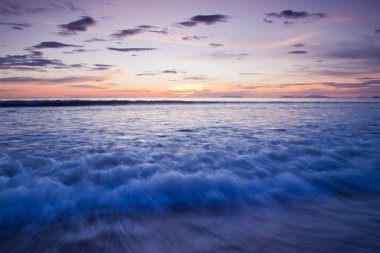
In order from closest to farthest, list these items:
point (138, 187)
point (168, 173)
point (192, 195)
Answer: point (192, 195), point (138, 187), point (168, 173)

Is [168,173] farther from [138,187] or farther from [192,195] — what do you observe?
[192,195]

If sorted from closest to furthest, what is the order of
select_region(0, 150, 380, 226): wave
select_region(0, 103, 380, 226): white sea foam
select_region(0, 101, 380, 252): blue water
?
select_region(0, 101, 380, 252): blue water
select_region(0, 150, 380, 226): wave
select_region(0, 103, 380, 226): white sea foam

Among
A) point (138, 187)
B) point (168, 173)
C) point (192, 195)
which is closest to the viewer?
point (192, 195)

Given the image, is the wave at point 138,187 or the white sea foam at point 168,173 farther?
the white sea foam at point 168,173

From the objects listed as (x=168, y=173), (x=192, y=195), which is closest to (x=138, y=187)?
(x=168, y=173)

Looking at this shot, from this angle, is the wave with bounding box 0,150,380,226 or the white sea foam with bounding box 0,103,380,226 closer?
the wave with bounding box 0,150,380,226

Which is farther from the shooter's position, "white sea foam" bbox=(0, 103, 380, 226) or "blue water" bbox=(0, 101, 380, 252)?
"white sea foam" bbox=(0, 103, 380, 226)

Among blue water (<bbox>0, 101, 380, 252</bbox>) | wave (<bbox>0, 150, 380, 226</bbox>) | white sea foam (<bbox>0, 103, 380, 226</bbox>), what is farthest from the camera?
white sea foam (<bbox>0, 103, 380, 226</bbox>)

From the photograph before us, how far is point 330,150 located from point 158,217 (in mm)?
4719

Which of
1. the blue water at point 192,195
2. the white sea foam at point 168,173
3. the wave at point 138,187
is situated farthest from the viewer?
the white sea foam at point 168,173

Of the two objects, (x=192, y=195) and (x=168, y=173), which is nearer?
(x=192, y=195)

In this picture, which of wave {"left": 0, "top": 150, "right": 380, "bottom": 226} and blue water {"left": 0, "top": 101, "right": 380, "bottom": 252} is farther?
wave {"left": 0, "top": 150, "right": 380, "bottom": 226}

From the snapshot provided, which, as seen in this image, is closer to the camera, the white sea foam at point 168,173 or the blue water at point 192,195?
the blue water at point 192,195

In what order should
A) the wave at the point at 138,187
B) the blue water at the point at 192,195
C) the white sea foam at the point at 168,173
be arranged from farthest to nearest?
the white sea foam at the point at 168,173, the wave at the point at 138,187, the blue water at the point at 192,195
